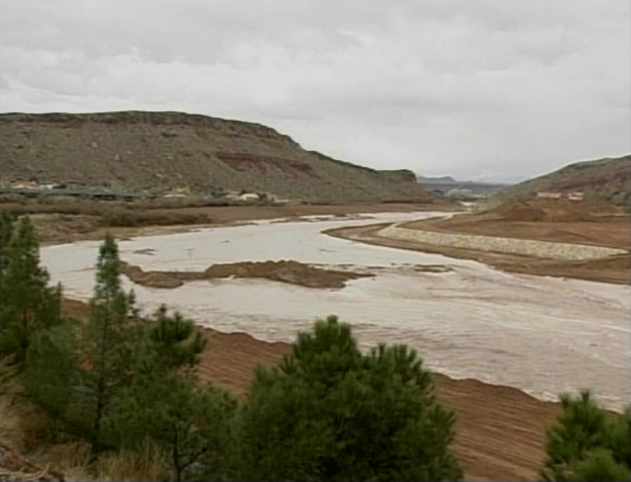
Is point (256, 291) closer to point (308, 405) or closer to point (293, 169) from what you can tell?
point (308, 405)

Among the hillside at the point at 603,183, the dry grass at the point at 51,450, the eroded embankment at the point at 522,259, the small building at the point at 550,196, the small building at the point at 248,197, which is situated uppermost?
the hillside at the point at 603,183

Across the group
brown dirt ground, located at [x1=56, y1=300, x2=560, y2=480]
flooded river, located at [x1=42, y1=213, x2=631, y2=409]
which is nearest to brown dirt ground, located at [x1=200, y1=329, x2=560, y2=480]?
brown dirt ground, located at [x1=56, y1=300, x2=560, y2=480]

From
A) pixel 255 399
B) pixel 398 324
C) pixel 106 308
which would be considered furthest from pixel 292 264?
pixel 255 399

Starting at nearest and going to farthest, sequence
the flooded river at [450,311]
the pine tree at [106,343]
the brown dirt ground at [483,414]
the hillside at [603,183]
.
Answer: the pine tree at [106,343], the brown dirt ground at [483,414], the flooded river at [450,311], the hillside at [603,183]

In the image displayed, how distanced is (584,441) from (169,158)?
126 m

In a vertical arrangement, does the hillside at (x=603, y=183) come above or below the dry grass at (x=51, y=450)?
above

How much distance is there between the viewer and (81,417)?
854cm

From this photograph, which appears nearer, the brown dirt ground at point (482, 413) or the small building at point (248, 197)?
the brown dirt ground at point (482, 413)

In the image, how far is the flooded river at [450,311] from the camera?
17.5 meters

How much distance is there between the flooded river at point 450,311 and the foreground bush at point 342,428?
9.65 metres

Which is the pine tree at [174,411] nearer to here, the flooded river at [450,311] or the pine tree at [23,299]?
the pine tree at [23,299]

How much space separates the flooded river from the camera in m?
17.5

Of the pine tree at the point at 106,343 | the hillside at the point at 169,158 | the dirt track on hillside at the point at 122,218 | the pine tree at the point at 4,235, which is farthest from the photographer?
the hillside at the point at 169,158

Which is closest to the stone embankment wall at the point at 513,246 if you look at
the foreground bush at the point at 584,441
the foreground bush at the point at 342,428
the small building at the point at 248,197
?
the foreground bush at the point at 342,428
